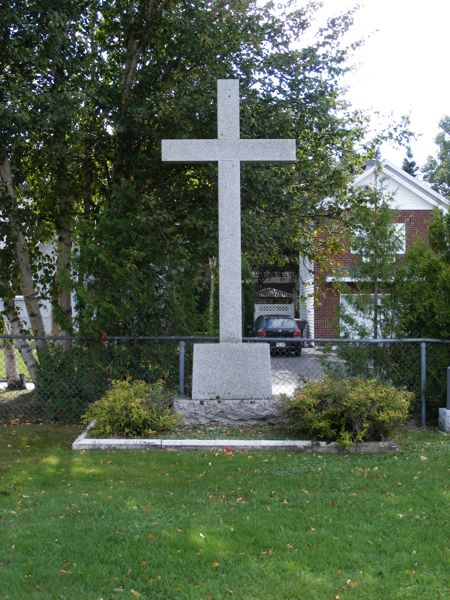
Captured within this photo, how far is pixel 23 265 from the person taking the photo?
986 cm

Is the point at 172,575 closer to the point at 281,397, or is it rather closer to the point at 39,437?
the point at 281,397

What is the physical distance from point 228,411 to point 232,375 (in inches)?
16.5

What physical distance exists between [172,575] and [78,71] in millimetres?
7438

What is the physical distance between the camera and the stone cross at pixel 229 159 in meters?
7.79

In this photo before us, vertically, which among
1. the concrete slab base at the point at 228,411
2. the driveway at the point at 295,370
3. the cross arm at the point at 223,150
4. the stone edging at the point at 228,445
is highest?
the cross arm at the point at 223,150

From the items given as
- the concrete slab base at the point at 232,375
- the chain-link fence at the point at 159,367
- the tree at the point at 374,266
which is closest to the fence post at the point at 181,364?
the chain-link fence at the point at 159,367

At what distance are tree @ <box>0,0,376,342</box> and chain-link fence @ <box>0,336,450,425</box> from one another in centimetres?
36

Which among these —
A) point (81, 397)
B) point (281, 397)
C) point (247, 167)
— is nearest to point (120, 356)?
point (81, 397)

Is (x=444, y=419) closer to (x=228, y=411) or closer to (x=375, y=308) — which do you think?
(x=375, y=308)

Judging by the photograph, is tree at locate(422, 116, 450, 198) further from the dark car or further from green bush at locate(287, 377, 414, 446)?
green bush at locate(287, 377, 414, 446)

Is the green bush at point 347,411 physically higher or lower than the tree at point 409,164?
lower

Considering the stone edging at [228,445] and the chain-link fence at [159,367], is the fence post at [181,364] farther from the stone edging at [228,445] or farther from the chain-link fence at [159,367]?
the stone edging at [228,445]

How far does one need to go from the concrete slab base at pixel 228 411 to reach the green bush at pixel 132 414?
190 mm

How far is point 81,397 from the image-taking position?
29.0 feet
